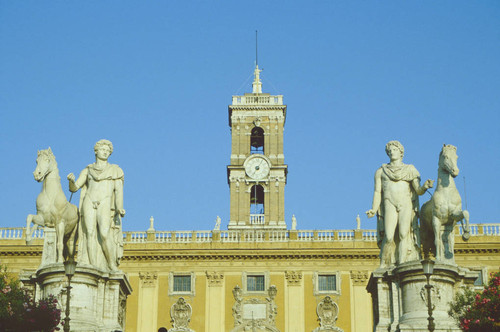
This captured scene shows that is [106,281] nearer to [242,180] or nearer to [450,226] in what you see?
[450,226]

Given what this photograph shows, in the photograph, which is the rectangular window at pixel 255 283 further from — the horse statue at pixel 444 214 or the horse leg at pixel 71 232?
the horse statue at pixel 444 214

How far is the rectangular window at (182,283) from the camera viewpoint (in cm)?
6900

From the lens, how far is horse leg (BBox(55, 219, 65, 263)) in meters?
28.2

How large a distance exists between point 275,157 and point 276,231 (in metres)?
13.9

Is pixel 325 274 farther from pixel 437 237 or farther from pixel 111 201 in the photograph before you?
pixel 111 201

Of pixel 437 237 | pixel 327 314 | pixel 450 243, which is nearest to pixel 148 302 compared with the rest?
pixel 327 314

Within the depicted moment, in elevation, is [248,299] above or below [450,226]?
above

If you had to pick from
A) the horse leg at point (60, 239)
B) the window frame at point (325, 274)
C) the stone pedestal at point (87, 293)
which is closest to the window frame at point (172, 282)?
the window frame at point (325, 274)

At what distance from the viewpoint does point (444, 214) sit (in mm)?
28078

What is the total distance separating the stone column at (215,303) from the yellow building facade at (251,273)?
2.9 inches

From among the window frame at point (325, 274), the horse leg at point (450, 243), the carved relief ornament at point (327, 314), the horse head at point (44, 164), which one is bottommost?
the horse leg at point (450, 243)

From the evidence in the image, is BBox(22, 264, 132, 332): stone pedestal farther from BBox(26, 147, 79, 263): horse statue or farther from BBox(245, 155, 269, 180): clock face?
BBox(245, 155, 269, 180): clock face

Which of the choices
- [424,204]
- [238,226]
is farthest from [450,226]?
[238,226]

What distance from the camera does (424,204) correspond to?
94.9 ft
